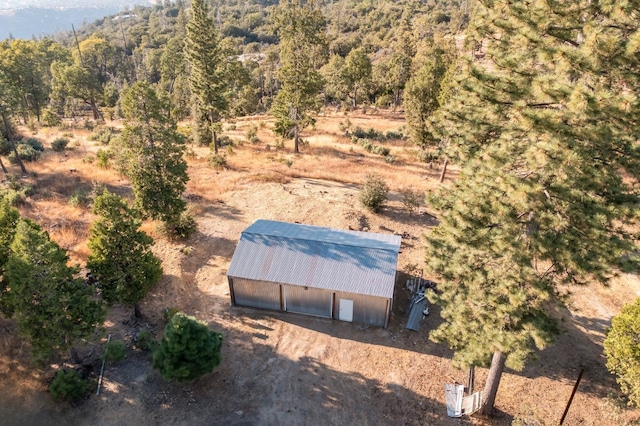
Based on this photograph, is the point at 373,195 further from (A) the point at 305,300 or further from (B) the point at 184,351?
(B) the point at 184,351

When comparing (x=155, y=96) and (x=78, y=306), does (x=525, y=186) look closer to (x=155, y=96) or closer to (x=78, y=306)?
(x=78, y=306)

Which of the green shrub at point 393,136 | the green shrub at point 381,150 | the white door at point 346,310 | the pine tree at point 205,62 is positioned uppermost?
the pine tree at point 205,62

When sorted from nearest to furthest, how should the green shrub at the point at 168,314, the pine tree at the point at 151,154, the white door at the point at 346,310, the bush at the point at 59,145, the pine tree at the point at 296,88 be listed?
1. the white door at the point at 346,310
2. the green shrub at the point at 168,314
3. the pine tree at the point at 151,154
4. the pine tree at the point at 296,88
5. the bush at the point at 59,145

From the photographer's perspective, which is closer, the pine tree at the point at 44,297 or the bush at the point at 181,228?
the pine tree at the point at 44,297

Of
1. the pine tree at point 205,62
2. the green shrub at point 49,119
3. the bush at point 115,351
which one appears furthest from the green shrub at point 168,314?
the green shrub at point 49,119

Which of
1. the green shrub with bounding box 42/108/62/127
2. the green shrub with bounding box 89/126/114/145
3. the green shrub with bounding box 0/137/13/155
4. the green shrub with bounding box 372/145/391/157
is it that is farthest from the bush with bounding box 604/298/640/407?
the green shrub with bounding box 42/108/62/127

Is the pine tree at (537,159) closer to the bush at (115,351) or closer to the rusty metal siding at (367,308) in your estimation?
the rusty metal siding at (367,308)
